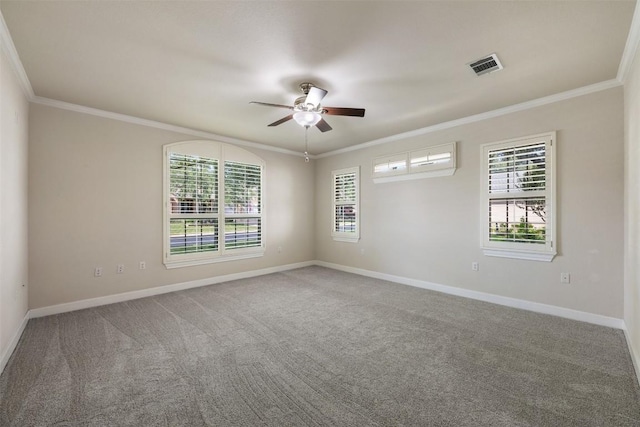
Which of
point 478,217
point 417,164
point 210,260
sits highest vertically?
point 417,164

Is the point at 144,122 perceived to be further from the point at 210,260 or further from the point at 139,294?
the point at 139,294

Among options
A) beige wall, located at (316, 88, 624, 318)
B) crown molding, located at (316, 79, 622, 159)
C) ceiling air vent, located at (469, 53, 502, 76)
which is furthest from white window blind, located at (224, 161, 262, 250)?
ceiling air vent, located at (469, 53, 502, 76)

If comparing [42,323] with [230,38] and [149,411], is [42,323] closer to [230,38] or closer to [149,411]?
[149,411]

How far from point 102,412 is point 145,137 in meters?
3.86

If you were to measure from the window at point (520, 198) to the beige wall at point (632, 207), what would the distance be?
27.1 inches

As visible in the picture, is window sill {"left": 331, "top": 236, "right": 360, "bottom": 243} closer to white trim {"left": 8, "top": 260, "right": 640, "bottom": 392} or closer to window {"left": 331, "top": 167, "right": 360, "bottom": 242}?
window {"left": 331, "top": 167, "right": 360, "bottom": 242}

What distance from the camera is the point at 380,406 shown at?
6.41 ft

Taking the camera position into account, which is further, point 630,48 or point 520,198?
point 520,198

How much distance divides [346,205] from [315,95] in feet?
11.9

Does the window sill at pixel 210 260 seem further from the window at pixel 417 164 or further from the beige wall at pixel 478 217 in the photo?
the window at pixel 417 164

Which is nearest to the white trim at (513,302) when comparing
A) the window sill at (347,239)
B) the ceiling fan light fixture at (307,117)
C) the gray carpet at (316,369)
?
the gray carpet at (316,369)

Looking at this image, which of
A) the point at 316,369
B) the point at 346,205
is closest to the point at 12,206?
the point at 316,369

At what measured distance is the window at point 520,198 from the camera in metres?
3.65

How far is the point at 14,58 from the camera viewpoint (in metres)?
2.64
